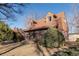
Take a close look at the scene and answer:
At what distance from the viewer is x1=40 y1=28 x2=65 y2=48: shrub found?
6.16ft

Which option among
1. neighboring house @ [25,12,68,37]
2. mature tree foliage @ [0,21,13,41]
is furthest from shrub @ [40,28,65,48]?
mature tree foliage @ [0,21,13,41]

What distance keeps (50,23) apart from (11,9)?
1.19ft

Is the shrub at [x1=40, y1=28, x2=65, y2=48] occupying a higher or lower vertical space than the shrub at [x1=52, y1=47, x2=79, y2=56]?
higher

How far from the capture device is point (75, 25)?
→ 6.14 ft

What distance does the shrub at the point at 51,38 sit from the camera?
1877 mm

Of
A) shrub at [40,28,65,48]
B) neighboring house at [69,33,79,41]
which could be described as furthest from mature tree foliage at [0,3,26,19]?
neighboring house at [69,33,79,41]

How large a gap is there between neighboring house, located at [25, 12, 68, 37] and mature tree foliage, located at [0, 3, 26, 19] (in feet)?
0.51

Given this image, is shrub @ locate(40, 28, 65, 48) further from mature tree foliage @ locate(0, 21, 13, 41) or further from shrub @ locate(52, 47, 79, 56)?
mature tree foliage @ locate(0, 21, 13, 41)

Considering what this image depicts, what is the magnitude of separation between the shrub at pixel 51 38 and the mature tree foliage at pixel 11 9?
1.00 ft

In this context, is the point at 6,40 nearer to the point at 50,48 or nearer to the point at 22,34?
the point at 22,34

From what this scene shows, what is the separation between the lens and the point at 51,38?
1.89m

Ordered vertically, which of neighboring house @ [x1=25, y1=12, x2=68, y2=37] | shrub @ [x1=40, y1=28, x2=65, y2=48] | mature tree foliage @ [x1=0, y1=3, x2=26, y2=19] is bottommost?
shrub @ [x1=40, y1=28, x2=65, y2=48]

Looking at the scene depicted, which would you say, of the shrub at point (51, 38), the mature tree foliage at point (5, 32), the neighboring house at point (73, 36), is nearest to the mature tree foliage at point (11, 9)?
the mature tree foliage at point (5, 32)

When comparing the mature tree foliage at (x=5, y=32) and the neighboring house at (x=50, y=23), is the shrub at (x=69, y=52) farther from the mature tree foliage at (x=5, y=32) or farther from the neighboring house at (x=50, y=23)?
the mature tree foliage at (x=5, y=32)
